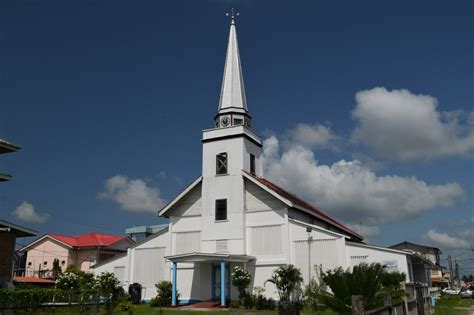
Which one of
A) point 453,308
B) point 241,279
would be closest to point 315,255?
point 241,279

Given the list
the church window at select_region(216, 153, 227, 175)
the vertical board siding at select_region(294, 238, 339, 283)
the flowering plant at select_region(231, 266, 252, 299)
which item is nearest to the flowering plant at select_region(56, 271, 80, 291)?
the flowering plant at select_region(231, 266, 252, 299)

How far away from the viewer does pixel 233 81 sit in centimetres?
3747

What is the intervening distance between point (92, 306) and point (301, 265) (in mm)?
15672

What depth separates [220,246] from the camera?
31906 millimetres

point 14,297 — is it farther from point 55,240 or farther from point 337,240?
point 55,240

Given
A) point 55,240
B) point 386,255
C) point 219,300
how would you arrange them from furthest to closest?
point 55,240 < point 219,300 < point 386,255

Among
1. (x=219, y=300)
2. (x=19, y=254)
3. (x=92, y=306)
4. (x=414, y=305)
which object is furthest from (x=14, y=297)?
(x=19, y=254)

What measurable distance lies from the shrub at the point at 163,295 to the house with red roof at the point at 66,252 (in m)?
20.0

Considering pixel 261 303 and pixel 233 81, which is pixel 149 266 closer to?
pixel 261 303

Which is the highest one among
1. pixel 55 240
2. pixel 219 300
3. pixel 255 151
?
pixel 255 151

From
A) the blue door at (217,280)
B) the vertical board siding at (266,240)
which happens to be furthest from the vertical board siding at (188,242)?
the vertical board siding at (266,240)

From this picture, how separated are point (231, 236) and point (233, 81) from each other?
510 inches

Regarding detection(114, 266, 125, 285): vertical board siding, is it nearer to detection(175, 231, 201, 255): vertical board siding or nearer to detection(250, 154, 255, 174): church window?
detection(175, 231, 201, 255): vertical board siding

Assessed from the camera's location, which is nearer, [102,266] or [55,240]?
[102,266]
